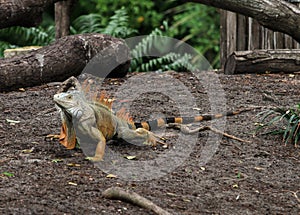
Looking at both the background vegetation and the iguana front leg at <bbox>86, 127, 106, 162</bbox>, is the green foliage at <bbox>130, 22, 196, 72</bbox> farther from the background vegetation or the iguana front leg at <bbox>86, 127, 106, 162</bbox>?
the iguana front leg at <bbox>86, 127, 106, 162</bbox>

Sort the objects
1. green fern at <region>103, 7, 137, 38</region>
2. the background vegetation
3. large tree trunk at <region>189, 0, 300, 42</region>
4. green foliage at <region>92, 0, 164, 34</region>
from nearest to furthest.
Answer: large tree trunk at <region>189, 0, 300, 42</region> → green fern at <region>103, 7, 137, 38</region> → the background vegetation → green foliage at <region>92, 0, 164, 34</region>

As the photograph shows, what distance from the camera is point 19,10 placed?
686cm

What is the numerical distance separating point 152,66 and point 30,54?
4950 millimetres

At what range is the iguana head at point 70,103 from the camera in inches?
195

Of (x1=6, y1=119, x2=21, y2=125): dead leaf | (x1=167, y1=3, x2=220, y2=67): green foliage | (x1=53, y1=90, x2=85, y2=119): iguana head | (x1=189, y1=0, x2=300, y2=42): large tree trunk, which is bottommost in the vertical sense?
(x1=167, y1=3, x2=220, y2=67): green foliage

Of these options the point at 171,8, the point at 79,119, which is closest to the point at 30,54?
the point at 79,119

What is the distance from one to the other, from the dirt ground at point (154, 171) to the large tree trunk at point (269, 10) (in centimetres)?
109

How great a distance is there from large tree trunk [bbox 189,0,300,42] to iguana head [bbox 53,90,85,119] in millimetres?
2665

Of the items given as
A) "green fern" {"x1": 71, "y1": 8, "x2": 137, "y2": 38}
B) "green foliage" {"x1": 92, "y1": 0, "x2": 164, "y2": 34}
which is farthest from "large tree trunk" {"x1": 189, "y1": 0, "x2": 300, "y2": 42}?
"green foliage" {"x1": 92, "y1": 0, "x2": 164, "y2": 34}

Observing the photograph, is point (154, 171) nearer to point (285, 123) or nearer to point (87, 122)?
point (87, 122)

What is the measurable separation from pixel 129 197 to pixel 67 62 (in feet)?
14.0

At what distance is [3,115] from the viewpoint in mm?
6438

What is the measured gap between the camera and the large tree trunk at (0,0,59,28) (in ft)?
22.4

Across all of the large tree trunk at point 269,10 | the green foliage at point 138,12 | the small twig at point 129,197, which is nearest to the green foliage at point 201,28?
the green foliage at point 138,12
